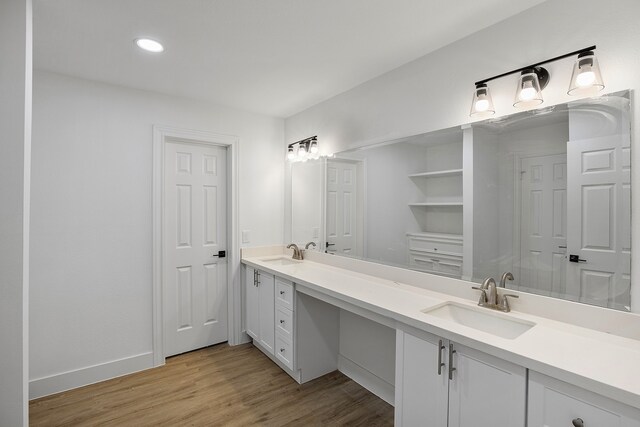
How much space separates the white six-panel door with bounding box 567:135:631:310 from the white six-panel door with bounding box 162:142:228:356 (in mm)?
2822

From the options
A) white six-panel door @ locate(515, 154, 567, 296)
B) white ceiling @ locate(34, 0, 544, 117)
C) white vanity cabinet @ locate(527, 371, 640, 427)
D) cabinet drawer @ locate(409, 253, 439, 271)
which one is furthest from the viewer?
cabinet drawer @ locate(409, 253, 439, 271)

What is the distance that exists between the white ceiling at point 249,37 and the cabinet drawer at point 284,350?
210 cm

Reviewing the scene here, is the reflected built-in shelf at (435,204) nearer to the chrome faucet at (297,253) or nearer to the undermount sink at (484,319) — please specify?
the undermount sink at (484,319)

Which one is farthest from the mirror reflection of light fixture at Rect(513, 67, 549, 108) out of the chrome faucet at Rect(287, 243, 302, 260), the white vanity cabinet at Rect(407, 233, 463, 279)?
the chrome faucet at Rect(287, 243, 302, 260)

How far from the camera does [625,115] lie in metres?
1.32

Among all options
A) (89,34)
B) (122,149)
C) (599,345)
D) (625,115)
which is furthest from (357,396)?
(89,34)

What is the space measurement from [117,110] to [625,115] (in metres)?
3.25

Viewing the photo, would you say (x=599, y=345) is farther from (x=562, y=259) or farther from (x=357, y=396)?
(x=357, y=396)

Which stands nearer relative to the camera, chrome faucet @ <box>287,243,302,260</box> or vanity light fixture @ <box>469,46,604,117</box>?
vanity light fixture @ <box>469,46,604,117</box>

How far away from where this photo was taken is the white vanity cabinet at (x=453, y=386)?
1.21 metres

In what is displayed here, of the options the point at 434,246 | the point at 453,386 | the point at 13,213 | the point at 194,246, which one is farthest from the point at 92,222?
the point at 453,386

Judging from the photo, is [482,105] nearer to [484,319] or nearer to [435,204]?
[435,204]

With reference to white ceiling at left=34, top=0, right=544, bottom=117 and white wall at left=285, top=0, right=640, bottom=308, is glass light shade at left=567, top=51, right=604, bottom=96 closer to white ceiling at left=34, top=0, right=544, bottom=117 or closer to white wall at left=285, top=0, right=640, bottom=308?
white wall at left=285, top=0, right=640, bottom=308

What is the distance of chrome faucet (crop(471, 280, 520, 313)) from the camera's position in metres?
1.64
